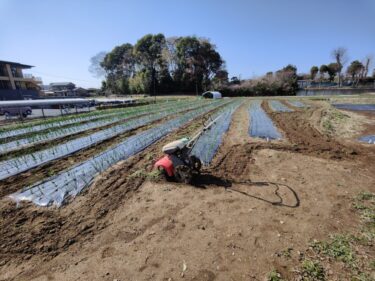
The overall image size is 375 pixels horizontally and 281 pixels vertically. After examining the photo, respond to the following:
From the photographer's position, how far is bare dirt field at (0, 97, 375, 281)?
216 centimetres

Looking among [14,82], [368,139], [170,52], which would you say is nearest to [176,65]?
[170,52]

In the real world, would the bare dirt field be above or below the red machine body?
below

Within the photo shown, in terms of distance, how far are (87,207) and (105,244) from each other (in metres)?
0.96

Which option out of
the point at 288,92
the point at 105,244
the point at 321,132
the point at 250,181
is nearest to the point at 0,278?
the point at 105,244

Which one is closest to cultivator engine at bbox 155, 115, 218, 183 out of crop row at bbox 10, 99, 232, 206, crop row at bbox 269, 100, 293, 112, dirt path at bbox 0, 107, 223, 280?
dirt path at bbox 0, 107, 223, 280

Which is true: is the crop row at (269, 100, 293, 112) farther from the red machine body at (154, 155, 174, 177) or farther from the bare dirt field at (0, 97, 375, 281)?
the red machine body at (154, 155, 174, 177)

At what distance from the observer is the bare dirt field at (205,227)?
216cm

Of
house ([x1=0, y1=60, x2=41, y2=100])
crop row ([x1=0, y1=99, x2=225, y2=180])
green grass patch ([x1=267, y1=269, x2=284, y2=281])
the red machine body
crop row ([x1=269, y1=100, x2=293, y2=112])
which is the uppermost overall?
house ([x1=0, y1=60, x2=41, y2=100])

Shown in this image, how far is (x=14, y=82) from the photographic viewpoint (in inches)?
1388

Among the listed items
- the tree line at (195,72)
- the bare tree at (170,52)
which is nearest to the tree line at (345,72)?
the tree line at (195,72)

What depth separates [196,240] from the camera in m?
2.55

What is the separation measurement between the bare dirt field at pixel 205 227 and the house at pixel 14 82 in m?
37.7

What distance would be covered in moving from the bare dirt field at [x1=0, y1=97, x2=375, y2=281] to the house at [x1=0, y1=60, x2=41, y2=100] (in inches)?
1483

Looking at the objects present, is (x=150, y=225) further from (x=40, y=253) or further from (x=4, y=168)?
(x=4, y=168)
